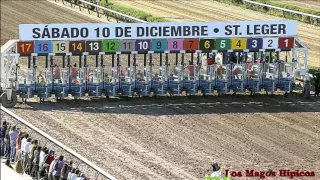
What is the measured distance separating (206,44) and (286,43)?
2209 millimetres

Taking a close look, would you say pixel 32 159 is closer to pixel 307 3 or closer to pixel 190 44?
pixel 190 44

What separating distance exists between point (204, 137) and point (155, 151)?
1680mm

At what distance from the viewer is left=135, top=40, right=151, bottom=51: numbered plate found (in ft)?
101

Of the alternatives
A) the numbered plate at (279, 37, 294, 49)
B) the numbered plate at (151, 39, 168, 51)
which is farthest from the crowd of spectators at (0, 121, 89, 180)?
the numbered plate at (279, 37, 294, 49)

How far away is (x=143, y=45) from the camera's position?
30.9m

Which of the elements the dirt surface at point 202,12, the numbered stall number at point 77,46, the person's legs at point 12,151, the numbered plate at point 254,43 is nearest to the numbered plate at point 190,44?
the numbered plate at point 254,43

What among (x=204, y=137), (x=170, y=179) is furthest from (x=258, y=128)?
(x=170, y=179)

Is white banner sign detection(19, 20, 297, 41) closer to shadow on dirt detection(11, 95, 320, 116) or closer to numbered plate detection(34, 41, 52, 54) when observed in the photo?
numbered plate detection(34, 41, 52, 54)

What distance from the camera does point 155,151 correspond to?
83.2 feet

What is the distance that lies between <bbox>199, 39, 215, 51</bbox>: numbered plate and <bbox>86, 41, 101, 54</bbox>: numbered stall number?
8.89ft

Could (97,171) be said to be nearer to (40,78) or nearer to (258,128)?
(258,128)

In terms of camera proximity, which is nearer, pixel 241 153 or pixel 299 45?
pixel 241 153

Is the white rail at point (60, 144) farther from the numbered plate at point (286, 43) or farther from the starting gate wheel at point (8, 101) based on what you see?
the numbered plate at point (286, 43)

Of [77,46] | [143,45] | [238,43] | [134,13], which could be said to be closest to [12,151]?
[77,46]
